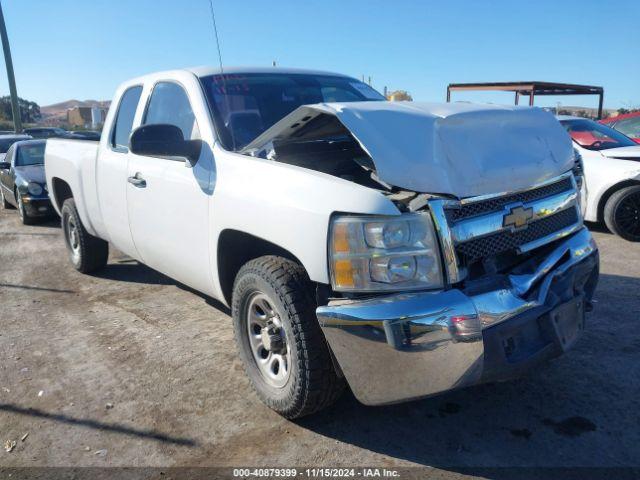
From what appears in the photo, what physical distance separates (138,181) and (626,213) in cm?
573

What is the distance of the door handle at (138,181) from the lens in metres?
3.91

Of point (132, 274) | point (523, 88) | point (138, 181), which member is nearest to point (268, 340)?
point (138, 181)

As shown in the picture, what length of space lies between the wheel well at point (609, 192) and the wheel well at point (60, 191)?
632cm

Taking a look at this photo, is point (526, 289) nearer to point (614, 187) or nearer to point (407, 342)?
point (407, 342)

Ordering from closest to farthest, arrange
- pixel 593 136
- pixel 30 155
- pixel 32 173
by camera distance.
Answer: pixel 593 136 < pixel 32 173 < pixel 30 155

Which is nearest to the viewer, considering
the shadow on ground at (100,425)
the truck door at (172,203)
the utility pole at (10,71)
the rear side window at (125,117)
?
the shadow on ground at (100,425)

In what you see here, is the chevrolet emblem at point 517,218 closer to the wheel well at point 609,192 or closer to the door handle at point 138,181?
the door handle at point 138,181

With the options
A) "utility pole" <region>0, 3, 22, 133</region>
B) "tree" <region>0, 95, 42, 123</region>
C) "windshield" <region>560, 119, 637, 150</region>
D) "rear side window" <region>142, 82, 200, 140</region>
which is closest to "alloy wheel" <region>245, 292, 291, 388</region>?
"rear side window" <region>142, 82, 200, 140</region>

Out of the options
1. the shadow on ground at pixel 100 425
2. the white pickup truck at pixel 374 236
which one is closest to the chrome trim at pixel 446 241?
the white pickup truck at pixel 374 236

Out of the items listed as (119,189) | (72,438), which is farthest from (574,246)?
(119,189)

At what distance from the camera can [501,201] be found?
2705mm

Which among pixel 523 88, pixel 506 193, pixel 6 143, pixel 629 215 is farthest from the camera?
pixel 6 143

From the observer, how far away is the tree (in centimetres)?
5009

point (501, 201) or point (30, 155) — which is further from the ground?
point (501, 201)
